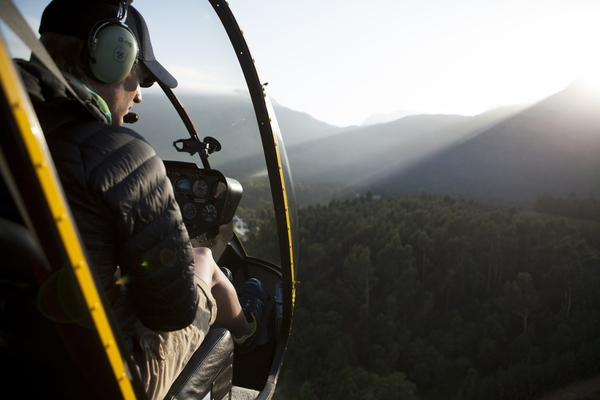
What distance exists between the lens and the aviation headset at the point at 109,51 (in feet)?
4.45

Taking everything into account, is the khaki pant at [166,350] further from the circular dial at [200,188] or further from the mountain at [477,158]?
the mountain at [477,158]

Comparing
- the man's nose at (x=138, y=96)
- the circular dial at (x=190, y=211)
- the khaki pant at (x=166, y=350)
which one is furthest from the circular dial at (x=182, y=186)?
the khaki pant at (x=166, y=350)

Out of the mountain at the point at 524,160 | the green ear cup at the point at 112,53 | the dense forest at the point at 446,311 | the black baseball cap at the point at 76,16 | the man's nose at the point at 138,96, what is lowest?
the dense forest at the point at 446,311

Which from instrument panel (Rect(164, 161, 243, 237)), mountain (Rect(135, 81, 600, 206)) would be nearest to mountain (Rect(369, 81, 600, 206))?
mountain (Rect(135, 81, 600, 206))

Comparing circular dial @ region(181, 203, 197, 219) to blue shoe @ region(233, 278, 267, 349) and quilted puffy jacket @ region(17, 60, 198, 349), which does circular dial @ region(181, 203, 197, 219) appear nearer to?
blue shoe @ region(233, 278, 267, 349)

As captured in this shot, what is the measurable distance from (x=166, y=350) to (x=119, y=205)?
2.02 feet

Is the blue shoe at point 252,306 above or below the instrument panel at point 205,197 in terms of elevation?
below

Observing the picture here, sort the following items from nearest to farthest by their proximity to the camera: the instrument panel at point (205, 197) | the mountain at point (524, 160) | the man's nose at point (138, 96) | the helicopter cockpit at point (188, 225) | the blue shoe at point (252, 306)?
the helicopter cockpit at point (188, 225), the man's nose at point (138, 96), the blue shoe at point (252, 306), the instrument panel at point (205, 197), the mountain at point (524, 160)

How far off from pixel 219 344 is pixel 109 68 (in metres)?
1.16

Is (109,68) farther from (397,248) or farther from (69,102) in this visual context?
(397,248)

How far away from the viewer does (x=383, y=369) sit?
28578mm

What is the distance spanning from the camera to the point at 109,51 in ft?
4.45

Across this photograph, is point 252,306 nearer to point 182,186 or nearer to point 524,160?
point 182,186

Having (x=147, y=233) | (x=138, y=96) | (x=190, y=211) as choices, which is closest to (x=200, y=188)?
(x=190, y=211)
